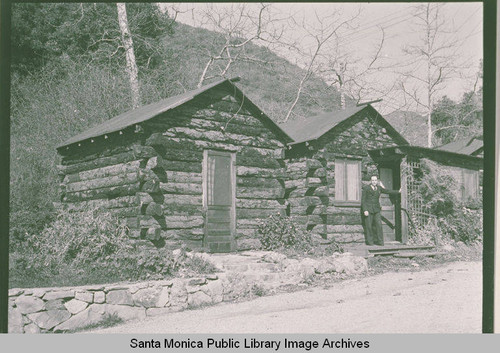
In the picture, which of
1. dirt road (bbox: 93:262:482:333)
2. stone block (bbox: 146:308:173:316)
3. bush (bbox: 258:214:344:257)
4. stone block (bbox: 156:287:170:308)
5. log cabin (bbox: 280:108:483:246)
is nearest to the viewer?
dirt road (bbox: 93:262:482:333)

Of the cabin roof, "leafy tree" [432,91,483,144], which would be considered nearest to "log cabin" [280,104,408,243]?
the cabin roof

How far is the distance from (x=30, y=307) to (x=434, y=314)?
6555 mm

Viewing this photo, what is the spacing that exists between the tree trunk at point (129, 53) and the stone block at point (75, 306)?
41.3 ft

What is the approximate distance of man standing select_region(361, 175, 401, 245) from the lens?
16.3 meters

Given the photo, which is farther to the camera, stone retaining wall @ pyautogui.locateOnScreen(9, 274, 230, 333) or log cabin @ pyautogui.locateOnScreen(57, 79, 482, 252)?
log cabin @ pyautogui.locateOnScreen(57, 79, 482, 252)

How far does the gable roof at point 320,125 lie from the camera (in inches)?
639

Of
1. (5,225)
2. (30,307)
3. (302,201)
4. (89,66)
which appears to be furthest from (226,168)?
(89,66)

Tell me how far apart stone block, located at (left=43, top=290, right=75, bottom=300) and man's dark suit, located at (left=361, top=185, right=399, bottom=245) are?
10167mm

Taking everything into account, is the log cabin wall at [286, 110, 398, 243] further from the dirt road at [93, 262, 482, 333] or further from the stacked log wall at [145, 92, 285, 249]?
the dirt road at [93, 262, 482, 333]

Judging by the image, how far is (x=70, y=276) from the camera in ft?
33.1

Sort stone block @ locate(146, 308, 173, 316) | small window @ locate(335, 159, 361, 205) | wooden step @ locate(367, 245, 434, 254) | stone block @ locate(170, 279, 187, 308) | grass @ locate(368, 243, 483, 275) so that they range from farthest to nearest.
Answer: small window @ locate(335, 159, 361, 205)
wooden step @ locate(367, 245, 434, 254)
grass @ locate(368, 243, 483, 275)
stone block @ locate(170, 279, 187, 308)
stone block @ locate(146, 308, 173, 316)

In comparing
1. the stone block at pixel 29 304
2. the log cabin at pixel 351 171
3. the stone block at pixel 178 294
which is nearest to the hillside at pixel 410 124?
the log cabin at pixel 351 171

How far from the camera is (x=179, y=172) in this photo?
12844 mm

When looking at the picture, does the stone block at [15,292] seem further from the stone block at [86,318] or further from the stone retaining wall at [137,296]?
the stone block at [86,318]
